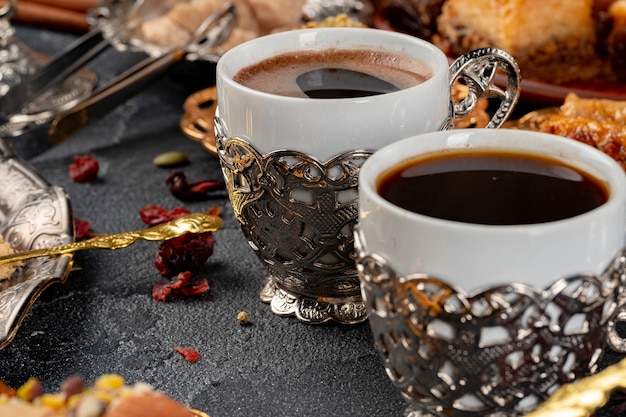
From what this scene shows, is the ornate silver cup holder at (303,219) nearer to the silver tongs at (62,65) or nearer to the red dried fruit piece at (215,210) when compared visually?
the red dried fruit piece at (215,210)

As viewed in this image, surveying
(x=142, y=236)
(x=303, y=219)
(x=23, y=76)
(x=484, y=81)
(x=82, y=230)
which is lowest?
(x=23, y=76)

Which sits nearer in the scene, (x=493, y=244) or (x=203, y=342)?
(x=493, y=244)

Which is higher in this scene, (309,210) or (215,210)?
(309,210)

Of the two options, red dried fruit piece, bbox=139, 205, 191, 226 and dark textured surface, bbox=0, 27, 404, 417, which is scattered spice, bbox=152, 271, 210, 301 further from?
red dried fruit piece, bbox=139, 205, 191, 226

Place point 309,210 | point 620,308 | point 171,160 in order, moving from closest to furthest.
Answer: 1. point 620,308
2. point 309,210
3. point 171,160

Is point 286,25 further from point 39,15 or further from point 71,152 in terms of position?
point 39,15

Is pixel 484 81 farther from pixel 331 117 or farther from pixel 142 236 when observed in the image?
pixel 142 236

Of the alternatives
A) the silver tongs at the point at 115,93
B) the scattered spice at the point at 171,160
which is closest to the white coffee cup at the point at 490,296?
the scattered spice at the point at 171,160

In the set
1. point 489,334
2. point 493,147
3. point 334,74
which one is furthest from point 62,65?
point 489,334
